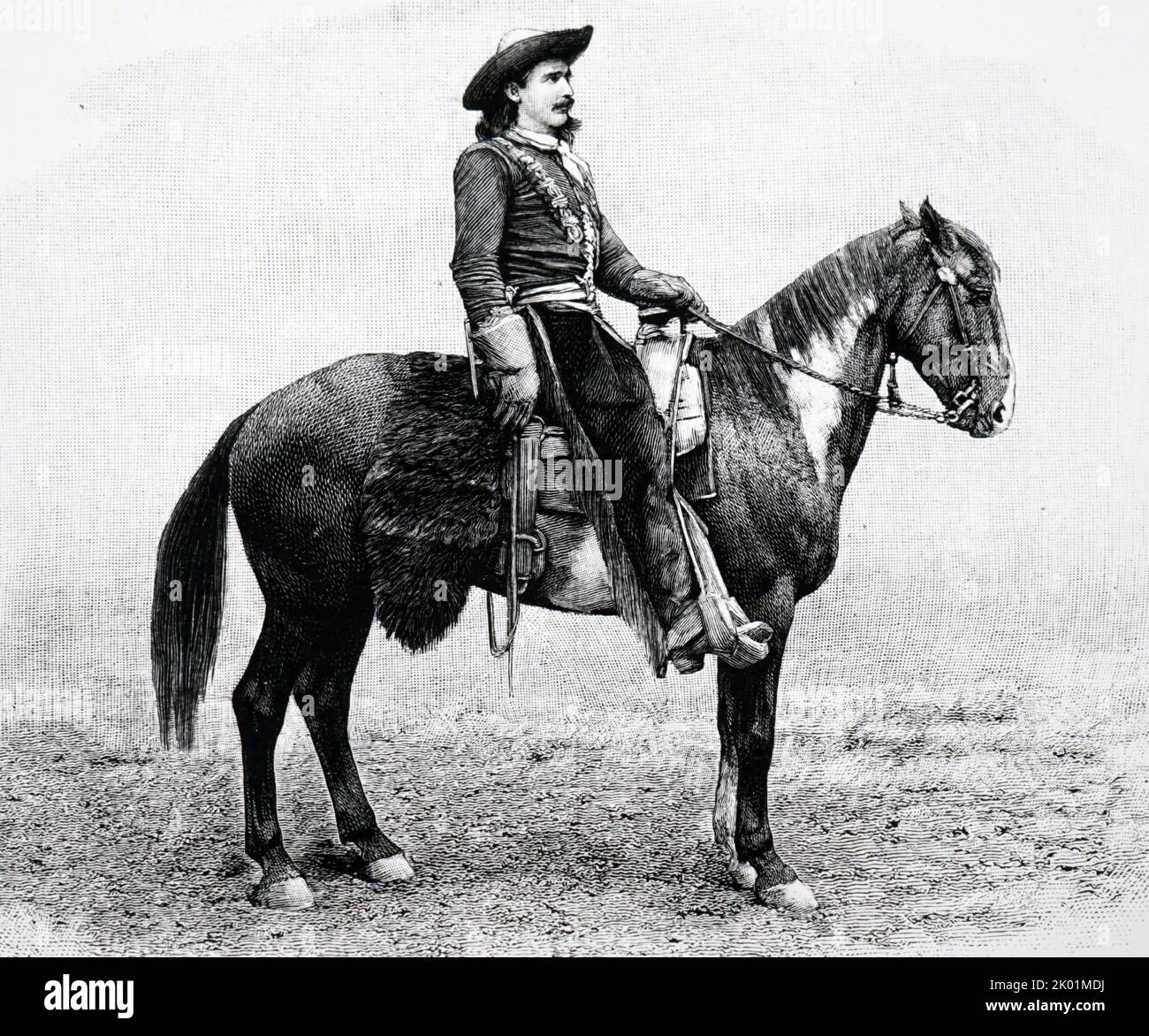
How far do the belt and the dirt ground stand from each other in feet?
8.32

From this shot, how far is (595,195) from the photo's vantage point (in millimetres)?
6355

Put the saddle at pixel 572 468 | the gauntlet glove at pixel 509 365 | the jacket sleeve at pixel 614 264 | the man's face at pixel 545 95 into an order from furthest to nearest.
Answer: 1. the jacket sleeve at pixel 614 264
2. the man's face at pixel 545 95
3. the saddle at pixel 572 468
4. the gauntlet glove at pixel 509 365

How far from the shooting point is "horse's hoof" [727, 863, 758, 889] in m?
6.36

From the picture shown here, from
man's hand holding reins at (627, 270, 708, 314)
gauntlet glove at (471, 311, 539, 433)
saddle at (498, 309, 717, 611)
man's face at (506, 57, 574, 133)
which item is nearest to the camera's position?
gauntlet glove at (471, 311, 539, 433)

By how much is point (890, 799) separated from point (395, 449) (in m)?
3.13

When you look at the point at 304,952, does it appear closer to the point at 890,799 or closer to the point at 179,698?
the point at 179,698

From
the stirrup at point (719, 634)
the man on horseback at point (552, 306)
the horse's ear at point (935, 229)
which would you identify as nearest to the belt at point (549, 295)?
the man on horseback at point (552, 306)

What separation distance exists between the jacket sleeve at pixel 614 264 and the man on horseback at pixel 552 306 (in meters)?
0.17

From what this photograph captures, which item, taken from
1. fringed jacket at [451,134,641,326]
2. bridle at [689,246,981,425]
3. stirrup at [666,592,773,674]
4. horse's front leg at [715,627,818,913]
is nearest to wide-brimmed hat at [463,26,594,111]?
fringed jacket at [451,134,641,326]

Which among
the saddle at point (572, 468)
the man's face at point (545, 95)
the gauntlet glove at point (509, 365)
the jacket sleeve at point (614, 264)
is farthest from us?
the jacket sleeve at point (614, 264)

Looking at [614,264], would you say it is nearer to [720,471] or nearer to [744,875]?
[720,471]

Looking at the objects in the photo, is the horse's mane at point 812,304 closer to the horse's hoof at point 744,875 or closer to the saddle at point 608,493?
the saddle at point 608,493

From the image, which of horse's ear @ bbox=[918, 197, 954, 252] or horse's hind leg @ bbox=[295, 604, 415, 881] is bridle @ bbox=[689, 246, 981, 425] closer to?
horse's ear @ bbox=[918, 197, 954, 252]

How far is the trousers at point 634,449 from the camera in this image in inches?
235
